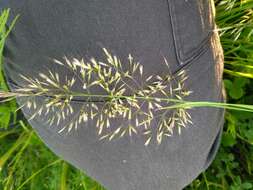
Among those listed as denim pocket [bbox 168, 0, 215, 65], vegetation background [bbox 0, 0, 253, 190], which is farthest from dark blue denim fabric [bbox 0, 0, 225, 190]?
vegetation background [bbox 0, 0, 253, 190]

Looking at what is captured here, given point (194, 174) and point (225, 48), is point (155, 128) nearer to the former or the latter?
point (194, 174)

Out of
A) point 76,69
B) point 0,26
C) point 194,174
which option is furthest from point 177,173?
point 0,26

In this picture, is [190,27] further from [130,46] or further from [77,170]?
[77,170]

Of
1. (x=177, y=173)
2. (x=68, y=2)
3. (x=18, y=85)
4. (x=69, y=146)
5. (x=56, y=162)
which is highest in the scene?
(x=68, y=2)

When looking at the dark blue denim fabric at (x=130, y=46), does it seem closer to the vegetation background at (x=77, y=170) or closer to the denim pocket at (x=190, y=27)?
the denim pocket at (x=190, y=27)

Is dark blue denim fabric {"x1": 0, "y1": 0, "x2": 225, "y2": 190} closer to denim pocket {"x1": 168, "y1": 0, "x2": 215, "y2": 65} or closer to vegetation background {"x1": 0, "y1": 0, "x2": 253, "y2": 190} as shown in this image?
denim pocket {"x1": 168, "y1": 0, "x2": 215, "y2": 65}

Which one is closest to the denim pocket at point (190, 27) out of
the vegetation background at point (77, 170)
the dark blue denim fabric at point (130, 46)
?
the dark blue denim fabric at point (130, 46)

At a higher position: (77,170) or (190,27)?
(190,27)

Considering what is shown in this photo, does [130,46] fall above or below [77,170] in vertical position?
above

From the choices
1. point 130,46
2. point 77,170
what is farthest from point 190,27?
point 77,170

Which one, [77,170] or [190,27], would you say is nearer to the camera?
[190,27]
